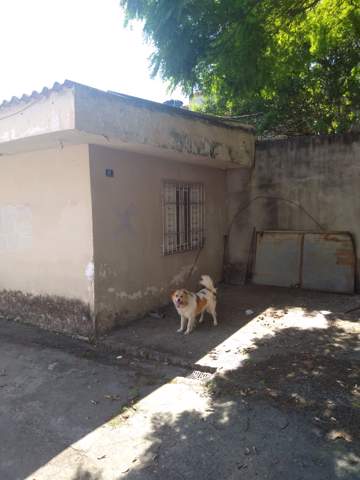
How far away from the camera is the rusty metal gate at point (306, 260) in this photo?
714 cm

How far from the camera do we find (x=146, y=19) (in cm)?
550

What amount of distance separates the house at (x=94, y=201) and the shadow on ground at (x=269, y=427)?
7.74 ft

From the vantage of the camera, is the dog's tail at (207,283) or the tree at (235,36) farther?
the dog's tail at (207,283)

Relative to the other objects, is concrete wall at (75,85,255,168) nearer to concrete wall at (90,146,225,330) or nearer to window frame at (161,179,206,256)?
concrete wall at (90,146,225,330)

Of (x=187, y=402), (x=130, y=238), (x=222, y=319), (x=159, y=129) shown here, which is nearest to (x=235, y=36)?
(x=159, y=129)

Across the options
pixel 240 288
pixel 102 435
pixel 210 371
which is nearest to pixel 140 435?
pixel 102 435

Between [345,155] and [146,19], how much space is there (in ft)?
14.3

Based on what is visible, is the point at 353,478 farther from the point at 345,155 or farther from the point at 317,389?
the point at 345,155

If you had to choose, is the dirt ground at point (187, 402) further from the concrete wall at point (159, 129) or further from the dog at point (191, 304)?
the concrete wall at point (159, 129)

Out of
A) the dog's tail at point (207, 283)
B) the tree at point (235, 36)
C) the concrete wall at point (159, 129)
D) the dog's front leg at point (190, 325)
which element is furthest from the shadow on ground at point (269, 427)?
the tree at point (235, 36)

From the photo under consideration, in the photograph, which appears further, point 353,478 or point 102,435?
point 102,435

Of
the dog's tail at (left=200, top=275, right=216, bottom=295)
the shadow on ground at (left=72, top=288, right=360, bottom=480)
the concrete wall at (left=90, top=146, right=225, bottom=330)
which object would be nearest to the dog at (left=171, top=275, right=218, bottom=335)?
the dog's tail at (left=200, top=275, right=216, bottom=295)

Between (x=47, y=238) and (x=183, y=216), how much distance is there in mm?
2541

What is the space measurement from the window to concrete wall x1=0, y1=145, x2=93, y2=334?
1.71 metres
